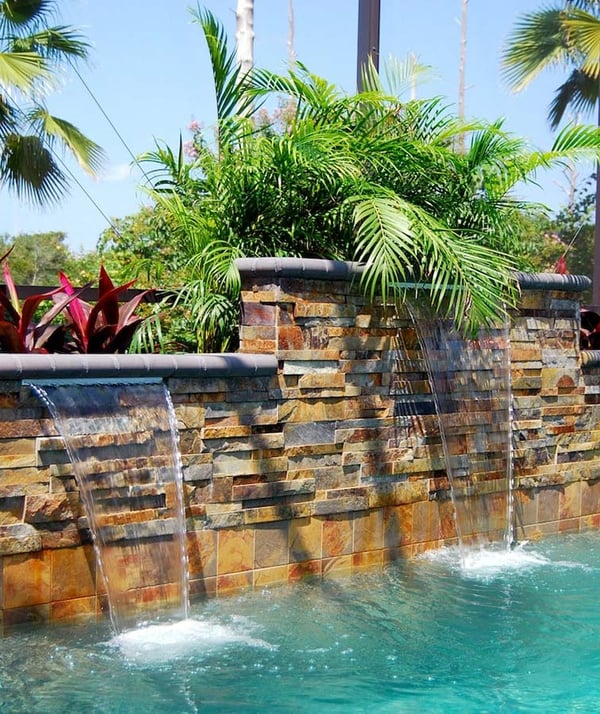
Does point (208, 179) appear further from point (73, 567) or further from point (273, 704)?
point (273, 704)

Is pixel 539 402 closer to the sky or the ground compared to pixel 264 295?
closer to the ground

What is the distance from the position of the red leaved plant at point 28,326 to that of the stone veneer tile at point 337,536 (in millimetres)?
1803

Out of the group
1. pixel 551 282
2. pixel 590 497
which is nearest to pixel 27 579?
pixel 551 282

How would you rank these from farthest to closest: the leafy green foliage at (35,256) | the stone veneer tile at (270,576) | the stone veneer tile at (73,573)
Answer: the leafy green foliage at (35,256)
the stone veneer tile at (270,576)
the stone veneer tile at (73,573)

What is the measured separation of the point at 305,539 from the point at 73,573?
1.42m

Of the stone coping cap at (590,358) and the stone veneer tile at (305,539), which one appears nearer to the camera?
the stone veneer tile at (305,539)

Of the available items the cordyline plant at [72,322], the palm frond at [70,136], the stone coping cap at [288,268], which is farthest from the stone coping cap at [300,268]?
the palm frond at [70,136]

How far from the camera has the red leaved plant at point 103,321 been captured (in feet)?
16.8

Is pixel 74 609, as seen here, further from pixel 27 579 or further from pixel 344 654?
pixel 344 654

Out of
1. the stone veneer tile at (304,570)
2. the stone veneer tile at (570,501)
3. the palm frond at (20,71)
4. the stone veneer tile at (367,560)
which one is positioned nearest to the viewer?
the stone veneer tile at (304,570)

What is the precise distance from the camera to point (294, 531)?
543 centimetres

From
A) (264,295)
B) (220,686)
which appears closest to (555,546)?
(264,295)

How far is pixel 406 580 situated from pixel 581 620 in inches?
40.3

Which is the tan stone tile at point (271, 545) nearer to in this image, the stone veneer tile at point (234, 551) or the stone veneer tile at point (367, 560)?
the stone veneer tile at point (234, 551)
